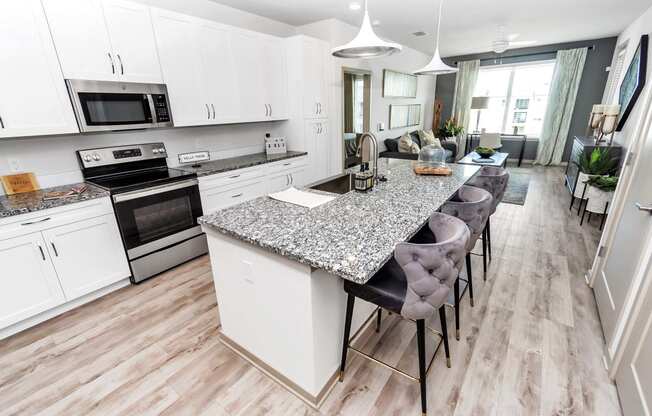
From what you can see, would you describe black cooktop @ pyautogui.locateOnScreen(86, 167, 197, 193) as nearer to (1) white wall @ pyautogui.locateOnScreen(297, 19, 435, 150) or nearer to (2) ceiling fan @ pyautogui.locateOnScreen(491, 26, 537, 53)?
(1) white wall @ pyautogui.locateOnScreen(297, 19, 435, 150)

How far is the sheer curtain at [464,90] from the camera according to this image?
7665 millimetres

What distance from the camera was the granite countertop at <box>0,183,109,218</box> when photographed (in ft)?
6.42

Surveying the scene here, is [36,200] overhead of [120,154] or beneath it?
beneath

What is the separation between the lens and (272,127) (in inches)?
165

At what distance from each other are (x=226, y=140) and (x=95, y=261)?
196 cm

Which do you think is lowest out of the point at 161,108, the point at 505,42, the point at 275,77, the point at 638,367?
the point at 638,367

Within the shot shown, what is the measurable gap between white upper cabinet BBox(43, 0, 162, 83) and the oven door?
1007 millimetres

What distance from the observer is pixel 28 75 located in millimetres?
2051

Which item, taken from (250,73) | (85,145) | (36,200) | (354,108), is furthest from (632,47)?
(36,200)

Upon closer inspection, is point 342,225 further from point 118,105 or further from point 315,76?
point 315,76

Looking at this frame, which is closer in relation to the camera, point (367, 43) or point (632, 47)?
point (367, 43)

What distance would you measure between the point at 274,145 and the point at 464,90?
6.44 metres

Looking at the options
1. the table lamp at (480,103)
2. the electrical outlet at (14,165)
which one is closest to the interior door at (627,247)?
the electrical outlet at (14,165)

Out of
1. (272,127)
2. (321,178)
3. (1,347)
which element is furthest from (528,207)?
(1,347)
